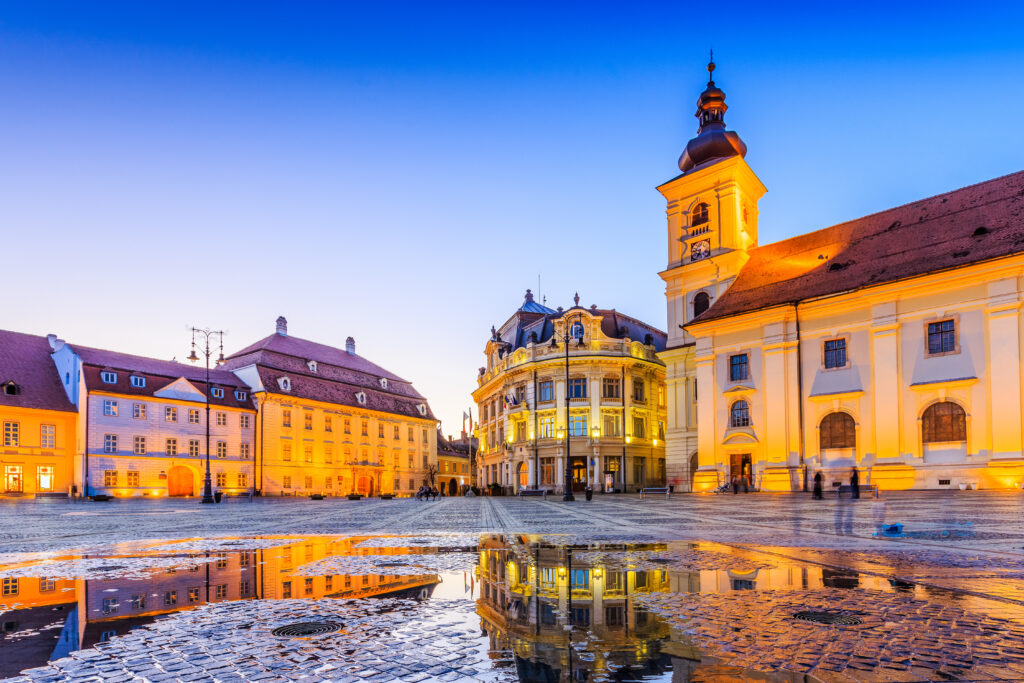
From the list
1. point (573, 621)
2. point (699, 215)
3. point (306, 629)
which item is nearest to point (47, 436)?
point (699, 215)

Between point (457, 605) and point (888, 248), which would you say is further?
point (888, 248)

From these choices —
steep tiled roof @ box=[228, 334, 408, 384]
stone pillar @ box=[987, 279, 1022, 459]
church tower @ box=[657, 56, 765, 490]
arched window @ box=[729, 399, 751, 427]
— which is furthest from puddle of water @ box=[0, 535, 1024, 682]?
steep tiled roof @ box=[228, 334, 408, 384]

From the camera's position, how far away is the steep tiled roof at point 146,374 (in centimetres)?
5330

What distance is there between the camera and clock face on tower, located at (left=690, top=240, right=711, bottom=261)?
49094 millimetres

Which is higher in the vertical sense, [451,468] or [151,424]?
[151,424]

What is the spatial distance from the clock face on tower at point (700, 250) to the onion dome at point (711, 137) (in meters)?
6.31

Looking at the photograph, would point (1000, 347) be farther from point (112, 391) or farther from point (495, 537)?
point (112, 391)

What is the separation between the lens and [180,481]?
5834 cm

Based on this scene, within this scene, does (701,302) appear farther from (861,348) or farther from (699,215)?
(861,348)

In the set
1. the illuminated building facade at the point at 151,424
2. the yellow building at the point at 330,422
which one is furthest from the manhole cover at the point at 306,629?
the yellow building at the point at 330,422

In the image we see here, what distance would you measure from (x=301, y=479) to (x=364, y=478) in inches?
338

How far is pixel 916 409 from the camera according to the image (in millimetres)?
34719

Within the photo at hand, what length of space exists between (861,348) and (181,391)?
51.0 metres

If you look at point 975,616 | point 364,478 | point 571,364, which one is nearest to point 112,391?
point 364,478
